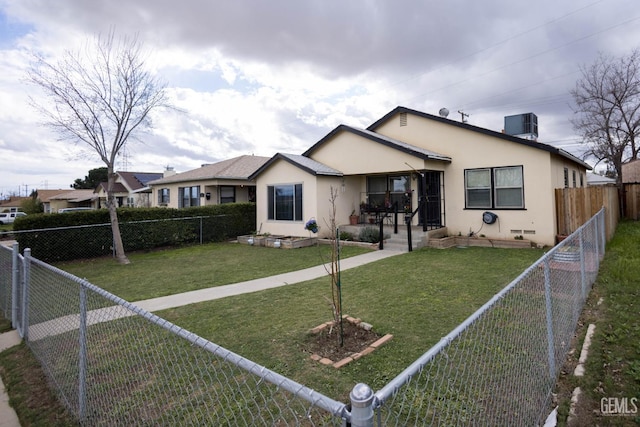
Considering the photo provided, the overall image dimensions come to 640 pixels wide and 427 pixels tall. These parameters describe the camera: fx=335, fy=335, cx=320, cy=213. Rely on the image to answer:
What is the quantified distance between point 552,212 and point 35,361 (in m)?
13.2

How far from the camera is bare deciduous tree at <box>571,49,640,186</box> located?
865 inches

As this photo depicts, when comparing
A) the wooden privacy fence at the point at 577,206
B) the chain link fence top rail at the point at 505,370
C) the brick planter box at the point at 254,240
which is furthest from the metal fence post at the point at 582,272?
the brick planter box at the point at 254,240

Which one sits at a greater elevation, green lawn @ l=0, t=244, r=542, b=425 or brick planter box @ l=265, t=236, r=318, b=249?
brick planter box @ l=265, t=236, r=318, b=249

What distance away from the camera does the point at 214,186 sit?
20.2 meters

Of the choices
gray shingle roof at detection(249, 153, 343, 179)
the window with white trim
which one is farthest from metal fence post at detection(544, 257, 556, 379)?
the window with white trim

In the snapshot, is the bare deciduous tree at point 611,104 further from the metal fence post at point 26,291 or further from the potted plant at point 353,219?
the metal fence post at point 26,291

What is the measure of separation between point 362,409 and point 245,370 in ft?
3.62

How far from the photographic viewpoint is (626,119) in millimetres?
23266

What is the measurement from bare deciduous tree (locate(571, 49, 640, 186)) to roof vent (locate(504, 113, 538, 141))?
1278 centimetres

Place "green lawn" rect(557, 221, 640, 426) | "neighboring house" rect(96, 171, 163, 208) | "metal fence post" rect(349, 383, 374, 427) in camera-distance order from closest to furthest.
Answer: "metal fence post" rect(349, 383, 374, 427)
"green lawn" rect(557, 221, 640, 426)
"neighboring house" rect(96, 171, 163, 208)

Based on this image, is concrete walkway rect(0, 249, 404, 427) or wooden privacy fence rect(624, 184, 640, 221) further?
wooden privacy fence rect(624, 184, 640, 221)

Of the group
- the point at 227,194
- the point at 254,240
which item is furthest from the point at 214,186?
the point at 254,240

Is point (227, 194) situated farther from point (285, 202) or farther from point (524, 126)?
point (524, 126)

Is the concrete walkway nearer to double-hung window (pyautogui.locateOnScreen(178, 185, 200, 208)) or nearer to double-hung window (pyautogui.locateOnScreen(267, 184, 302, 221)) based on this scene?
double-hung window (pyautogui.locateOnScreen(267, 184, 302, 221))
